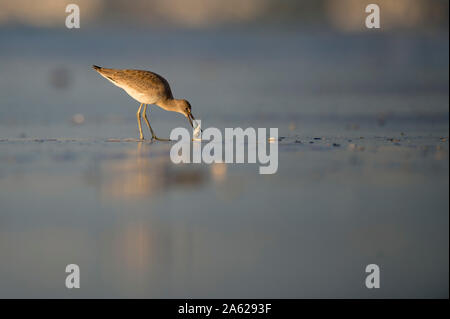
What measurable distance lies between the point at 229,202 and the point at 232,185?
0.54 metres

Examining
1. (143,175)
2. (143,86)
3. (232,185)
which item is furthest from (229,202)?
(143,86)

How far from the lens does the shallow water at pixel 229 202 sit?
3.94 meters

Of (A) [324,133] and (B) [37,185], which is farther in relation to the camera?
(A) [324,133]

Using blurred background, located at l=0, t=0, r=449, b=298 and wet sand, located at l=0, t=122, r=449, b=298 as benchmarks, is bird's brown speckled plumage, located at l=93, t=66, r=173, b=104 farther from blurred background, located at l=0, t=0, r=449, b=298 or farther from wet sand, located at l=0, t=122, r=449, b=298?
wet sand, located at l=0, t=122, r=449, b=298

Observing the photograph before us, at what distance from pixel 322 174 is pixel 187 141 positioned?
259 centimetres

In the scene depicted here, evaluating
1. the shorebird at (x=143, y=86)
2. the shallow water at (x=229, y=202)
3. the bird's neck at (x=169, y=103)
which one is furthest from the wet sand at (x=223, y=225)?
the bird's neck at (x=169, y=103)

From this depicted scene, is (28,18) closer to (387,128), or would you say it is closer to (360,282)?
(387,128)

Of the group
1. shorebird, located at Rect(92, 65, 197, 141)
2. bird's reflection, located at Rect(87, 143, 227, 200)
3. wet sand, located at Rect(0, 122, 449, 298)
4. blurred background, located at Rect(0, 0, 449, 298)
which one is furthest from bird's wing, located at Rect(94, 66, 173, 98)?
wet sand, located at Rect(0, 122, 449, 298)

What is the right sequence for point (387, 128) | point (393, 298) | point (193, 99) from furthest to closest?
point (193, 99)
point (387, 128)
point (393, 298)

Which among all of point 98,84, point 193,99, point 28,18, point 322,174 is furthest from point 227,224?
point 28,18

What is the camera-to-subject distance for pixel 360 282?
153 inches

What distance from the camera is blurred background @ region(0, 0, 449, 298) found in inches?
157

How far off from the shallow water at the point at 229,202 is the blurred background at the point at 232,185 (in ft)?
0.05

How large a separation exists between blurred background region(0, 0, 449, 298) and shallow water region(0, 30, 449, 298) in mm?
16
